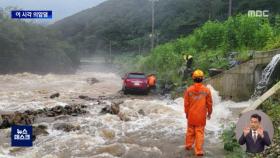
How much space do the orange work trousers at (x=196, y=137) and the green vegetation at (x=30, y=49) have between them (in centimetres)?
4732

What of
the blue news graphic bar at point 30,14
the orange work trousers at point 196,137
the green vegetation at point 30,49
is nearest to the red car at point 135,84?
the orange work trousers at point 196,137

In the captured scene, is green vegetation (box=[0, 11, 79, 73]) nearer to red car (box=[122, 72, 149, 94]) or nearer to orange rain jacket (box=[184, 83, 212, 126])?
red car (box=[122, 72, 149, 94])

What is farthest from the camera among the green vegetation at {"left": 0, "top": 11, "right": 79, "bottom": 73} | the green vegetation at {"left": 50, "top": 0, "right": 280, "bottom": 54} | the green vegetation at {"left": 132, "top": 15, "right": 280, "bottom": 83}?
the green vegetation at {"left": 50, "top": 0, "right": 280, "bottom": 54}

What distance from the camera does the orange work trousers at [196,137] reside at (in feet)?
30.4

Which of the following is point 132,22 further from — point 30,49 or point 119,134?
point 119,134

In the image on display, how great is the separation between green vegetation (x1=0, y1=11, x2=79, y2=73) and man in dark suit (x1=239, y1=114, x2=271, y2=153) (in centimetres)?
5111

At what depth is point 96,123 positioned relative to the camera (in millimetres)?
14414

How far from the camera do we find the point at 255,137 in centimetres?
574

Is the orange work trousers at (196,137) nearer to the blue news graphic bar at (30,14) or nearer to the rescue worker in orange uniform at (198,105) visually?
the rescue worker in orange uniform at (198,105)

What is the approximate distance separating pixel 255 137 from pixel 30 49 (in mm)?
57058

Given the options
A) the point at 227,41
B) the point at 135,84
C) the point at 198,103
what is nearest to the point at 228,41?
the point at 227,41

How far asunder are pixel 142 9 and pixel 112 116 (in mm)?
90430

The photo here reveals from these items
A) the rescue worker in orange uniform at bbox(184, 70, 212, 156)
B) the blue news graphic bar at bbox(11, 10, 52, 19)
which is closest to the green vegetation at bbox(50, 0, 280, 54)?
the rescue worker in orange uniform at bbox(184, 70, 212, 156)

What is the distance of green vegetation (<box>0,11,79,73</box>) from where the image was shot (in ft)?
180
